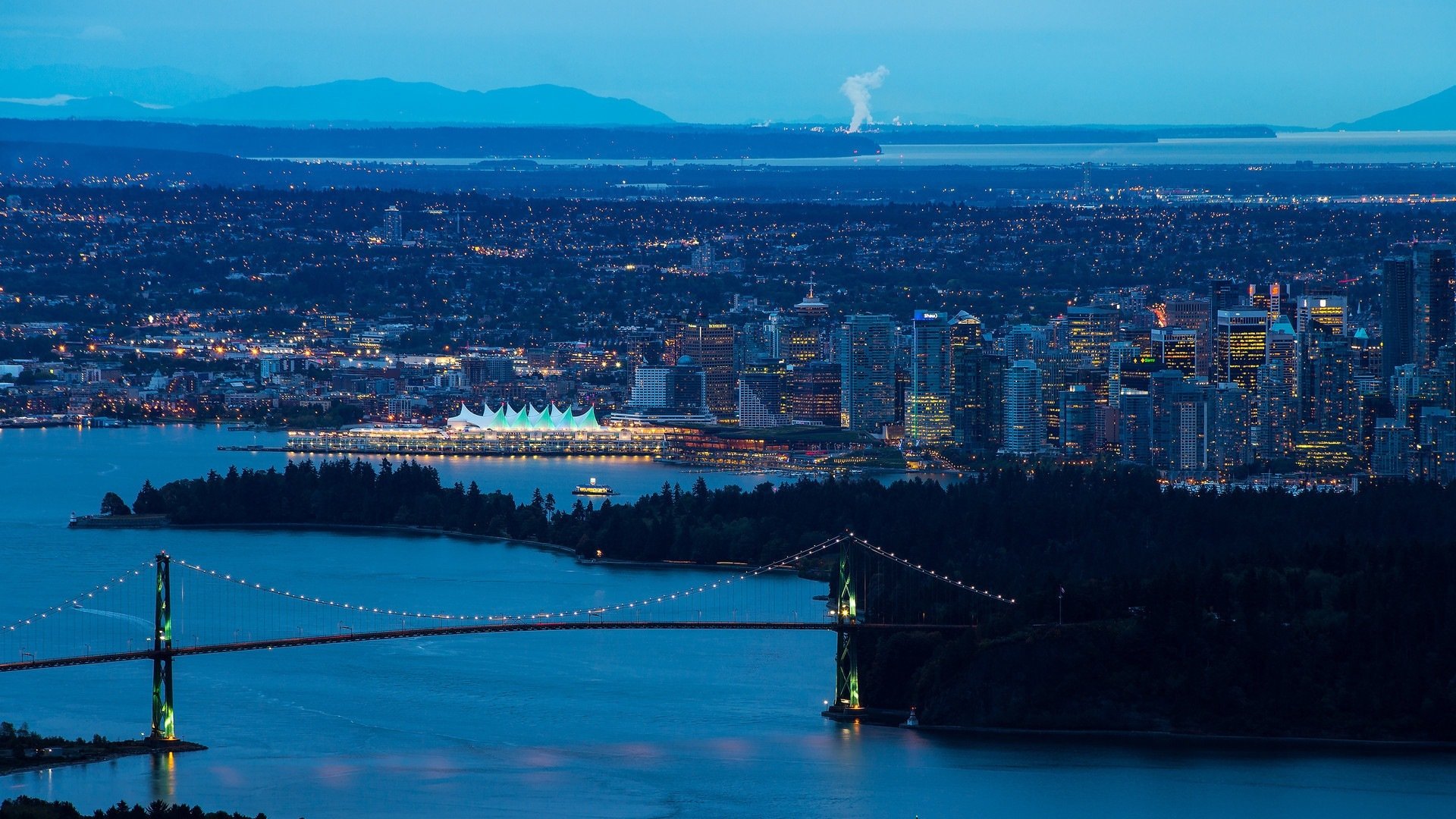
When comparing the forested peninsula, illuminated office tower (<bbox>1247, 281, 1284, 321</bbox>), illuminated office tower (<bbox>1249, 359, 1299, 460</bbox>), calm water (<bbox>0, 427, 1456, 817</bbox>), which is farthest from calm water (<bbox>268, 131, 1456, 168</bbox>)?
calm water (<bbox>0, 427, 1456, 817</bbox>)

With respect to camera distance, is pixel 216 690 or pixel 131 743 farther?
pixel 216 690

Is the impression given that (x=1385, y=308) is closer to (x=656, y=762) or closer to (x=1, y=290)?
(x=1, y=290)

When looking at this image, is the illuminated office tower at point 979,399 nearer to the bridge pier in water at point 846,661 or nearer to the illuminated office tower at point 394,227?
the bridge pier in water at point 846,661

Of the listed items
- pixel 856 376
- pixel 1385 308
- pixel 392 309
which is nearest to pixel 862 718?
pixel 856 376

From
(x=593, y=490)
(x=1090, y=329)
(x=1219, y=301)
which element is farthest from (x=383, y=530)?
(x=1219, y=301)

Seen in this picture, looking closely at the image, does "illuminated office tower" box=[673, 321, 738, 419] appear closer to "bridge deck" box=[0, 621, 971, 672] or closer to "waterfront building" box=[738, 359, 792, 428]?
"waterfront building" box=[738, 359, 792, 428]

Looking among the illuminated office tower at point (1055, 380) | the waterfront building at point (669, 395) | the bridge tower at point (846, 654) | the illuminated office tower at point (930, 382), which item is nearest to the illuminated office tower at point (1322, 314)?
the illuminated office tower at point (1055, 380)
